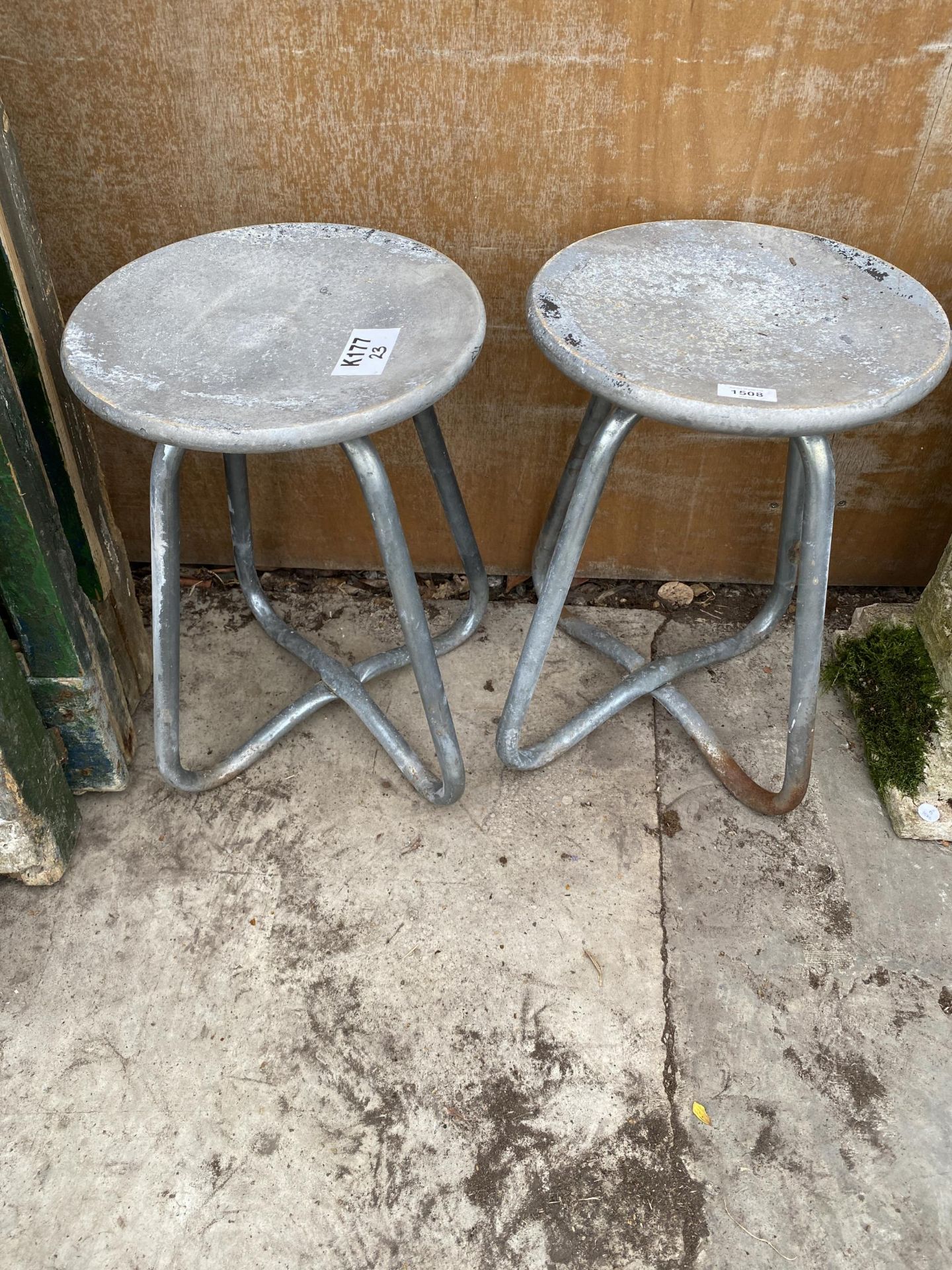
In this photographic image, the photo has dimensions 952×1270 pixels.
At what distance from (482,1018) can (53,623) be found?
964 mm

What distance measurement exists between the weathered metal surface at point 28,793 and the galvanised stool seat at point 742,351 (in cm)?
80

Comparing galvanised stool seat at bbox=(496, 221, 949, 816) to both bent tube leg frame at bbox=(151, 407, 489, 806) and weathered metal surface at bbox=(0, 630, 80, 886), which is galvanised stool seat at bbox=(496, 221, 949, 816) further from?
weathered metal surface at bbox=(0, 630, 80, 886)

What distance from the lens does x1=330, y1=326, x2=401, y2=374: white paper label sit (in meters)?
1.25

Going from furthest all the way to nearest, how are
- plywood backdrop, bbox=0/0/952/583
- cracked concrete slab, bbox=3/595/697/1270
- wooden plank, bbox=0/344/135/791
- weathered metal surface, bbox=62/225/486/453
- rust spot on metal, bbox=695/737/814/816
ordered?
rust spot on metal, bbox=695/737/814/816
plywood backdrop, bbox=0/0/952/583
wooden plank, bbox=0/344/135/791
cracked concrete slab, bbox=3/595/697/1270
weathered metal surface, bbox=62/225/486/453

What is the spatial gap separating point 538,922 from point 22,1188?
0.87 m

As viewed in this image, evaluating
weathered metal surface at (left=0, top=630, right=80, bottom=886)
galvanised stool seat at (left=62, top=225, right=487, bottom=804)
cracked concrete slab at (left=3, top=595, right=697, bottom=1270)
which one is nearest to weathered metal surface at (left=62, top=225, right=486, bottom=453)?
galvanised stool seat at (left=62, top=225, right=487, bottom=804)

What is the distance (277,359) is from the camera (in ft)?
4.20

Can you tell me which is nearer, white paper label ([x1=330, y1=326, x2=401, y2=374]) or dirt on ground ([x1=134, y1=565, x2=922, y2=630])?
white paper label ([x1=330, y1=326, x2=401, y2=374])

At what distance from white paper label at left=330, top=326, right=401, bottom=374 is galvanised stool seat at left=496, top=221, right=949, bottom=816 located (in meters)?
0.22

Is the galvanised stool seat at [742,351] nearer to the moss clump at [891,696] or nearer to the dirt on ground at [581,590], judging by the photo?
the moss clump at [891,696]

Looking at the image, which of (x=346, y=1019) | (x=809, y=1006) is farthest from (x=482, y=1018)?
(x=809, y=1006)

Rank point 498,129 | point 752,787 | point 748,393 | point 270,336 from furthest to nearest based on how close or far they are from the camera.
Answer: point 752,787, point 498,129, point 270,336, point 748,393

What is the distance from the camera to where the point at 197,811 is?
183cm

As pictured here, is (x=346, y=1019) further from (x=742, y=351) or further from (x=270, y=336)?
(x=742, y=351)
